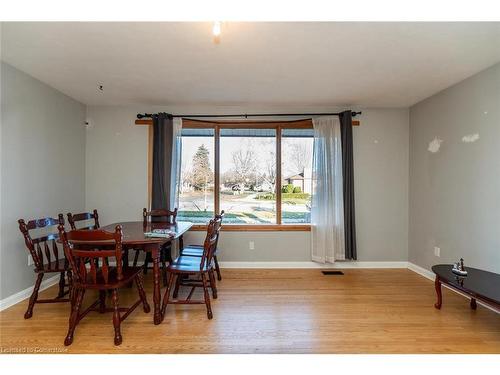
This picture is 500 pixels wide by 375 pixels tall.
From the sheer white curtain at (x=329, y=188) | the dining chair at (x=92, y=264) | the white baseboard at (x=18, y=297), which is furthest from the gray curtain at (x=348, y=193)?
the white baseboard at (x=18, y=297)

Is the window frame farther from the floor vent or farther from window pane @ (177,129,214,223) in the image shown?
the floor vent

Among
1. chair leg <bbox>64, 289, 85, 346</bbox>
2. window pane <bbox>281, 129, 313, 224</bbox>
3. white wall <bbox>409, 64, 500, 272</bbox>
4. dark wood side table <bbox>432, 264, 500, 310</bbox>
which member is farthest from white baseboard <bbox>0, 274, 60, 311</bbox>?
white wall <bbox>409, 64, 500, 272</bbox>

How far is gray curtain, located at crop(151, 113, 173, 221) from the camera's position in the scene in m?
3.54

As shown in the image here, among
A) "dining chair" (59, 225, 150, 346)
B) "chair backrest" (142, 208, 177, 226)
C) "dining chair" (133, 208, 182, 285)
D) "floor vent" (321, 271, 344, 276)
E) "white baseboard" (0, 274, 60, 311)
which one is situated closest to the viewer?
"dining chair" (59, 225, 150, 346)

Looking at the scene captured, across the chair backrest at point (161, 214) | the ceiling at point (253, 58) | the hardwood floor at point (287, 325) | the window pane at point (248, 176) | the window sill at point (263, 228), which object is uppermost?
the ceiling at point (253, 58)

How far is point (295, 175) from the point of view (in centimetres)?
381

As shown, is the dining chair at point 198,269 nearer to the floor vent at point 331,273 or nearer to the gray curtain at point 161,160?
the gray curtain at point 161,160

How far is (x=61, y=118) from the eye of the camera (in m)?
3.19

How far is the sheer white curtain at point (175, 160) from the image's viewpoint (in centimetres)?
358

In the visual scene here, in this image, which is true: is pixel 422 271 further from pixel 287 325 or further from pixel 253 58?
pixel 253 58

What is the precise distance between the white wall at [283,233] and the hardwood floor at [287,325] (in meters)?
0.82

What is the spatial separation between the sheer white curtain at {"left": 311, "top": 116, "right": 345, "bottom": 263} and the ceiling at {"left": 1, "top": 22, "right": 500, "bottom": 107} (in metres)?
0.47

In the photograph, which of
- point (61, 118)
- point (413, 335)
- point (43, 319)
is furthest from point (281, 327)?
point (61, 118)

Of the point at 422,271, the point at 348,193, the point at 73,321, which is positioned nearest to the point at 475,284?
the point at 422,271
